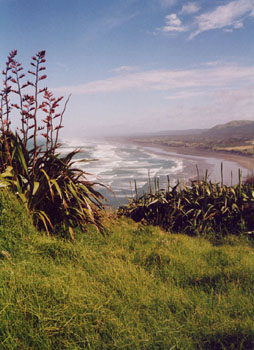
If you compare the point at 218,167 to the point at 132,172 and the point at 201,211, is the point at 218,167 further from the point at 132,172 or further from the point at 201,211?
the point at 201,211

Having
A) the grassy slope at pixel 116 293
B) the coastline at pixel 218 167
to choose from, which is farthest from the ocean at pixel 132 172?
the grassy slope at pixel 116 293

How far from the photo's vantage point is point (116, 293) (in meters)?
2.65

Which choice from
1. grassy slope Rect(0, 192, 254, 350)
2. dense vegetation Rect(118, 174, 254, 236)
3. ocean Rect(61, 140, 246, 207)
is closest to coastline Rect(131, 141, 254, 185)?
ocean Rect(61, 140, 246, 207)

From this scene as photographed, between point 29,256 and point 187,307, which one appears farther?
point 29,256

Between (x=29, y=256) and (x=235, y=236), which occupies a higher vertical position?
(x=29, y=256)

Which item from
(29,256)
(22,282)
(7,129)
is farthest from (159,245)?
(7,129)

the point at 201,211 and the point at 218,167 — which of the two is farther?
the point at 218,167

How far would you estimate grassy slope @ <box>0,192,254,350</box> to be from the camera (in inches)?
85.0

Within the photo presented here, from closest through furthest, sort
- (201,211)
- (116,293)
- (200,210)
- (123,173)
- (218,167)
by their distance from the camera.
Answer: (116,293), (200,210), (201,211), (123,173), (218,167)

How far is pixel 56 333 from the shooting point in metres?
2.14

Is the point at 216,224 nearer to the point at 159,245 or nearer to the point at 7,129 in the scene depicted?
the point at 159,245

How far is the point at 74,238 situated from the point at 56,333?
1693 millimetres

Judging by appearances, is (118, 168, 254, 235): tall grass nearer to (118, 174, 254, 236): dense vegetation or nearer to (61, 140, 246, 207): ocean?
(118, 174, 254, 236): dense vegetation

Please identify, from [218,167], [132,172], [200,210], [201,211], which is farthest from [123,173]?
[200,210]
